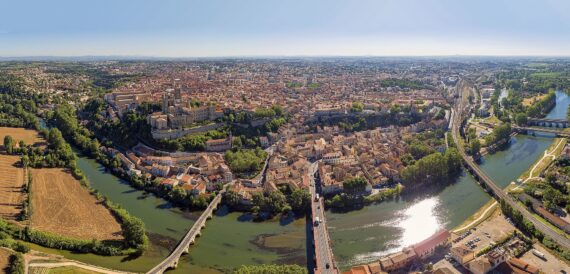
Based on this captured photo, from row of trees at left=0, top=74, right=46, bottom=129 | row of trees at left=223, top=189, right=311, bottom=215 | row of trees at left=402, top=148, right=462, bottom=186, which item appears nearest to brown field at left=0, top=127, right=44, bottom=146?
row of trees at left=0, top=74, right=46, bottom=129

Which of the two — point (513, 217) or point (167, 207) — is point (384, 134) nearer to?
point (513, 217)

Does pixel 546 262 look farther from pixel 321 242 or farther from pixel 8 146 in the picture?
pixel 8 146

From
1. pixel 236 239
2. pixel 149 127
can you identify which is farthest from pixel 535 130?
pixel 149 127

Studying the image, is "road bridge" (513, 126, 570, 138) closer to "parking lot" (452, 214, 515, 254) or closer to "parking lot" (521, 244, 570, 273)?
"parking lot" (452, 214, 515, 254)

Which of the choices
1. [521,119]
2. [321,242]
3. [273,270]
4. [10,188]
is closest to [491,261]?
[321,242]

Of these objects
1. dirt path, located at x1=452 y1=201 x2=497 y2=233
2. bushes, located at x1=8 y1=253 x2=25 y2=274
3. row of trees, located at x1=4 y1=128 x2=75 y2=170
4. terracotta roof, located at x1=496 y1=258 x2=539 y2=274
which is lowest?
dirt path, located at x1=452 y1=201 x2=497 y2=233

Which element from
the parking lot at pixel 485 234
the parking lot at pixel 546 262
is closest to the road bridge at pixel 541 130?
the parking lot at pixel 485 234
